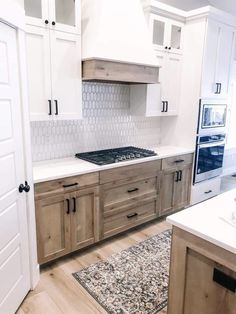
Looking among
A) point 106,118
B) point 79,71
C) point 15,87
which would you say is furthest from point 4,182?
point 106,118

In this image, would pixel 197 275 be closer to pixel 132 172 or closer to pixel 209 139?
pixel 132 172

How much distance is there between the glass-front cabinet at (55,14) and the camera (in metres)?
2.21

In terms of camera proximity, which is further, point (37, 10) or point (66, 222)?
point (66, 222)

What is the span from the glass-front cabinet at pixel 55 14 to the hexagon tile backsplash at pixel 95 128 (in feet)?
2.27

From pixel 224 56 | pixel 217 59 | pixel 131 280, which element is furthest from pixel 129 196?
pixel 224 56

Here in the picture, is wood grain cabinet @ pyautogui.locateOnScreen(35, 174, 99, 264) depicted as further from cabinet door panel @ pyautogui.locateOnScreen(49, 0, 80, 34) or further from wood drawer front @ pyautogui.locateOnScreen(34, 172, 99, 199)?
cabinet door panel @ pyautogui.locateOnScreen(49, 0, 80, 34)

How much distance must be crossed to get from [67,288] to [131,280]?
0.56 meters

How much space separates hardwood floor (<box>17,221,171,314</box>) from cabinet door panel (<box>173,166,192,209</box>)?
0.87 m

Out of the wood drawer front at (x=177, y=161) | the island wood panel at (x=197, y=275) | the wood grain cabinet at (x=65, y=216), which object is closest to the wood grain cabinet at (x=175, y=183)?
the wood drawer front at (x=177, y=161)

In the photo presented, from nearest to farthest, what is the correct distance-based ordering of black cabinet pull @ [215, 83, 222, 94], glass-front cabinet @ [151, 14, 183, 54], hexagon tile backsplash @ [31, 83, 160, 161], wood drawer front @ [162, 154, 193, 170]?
1. hexagon tile backsplash @ [31, 83, 160, 161]
2. glass-front cabinet @ [151, 14, 183, 54]
3. wood drawer front @ [162, 154, 193, 170]
4. black cabinet pull @ [215, 83, 222, 94]

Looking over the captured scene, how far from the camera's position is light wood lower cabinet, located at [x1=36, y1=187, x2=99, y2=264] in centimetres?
229

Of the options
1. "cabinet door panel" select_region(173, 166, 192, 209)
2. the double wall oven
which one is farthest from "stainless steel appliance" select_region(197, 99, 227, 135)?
"cabinet door panel" select_region(173, 166, 192, 209)

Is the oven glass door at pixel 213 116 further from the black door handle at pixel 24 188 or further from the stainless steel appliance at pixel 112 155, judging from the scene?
the black door handle at pixel 24 188

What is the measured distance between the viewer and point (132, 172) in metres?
2.89
